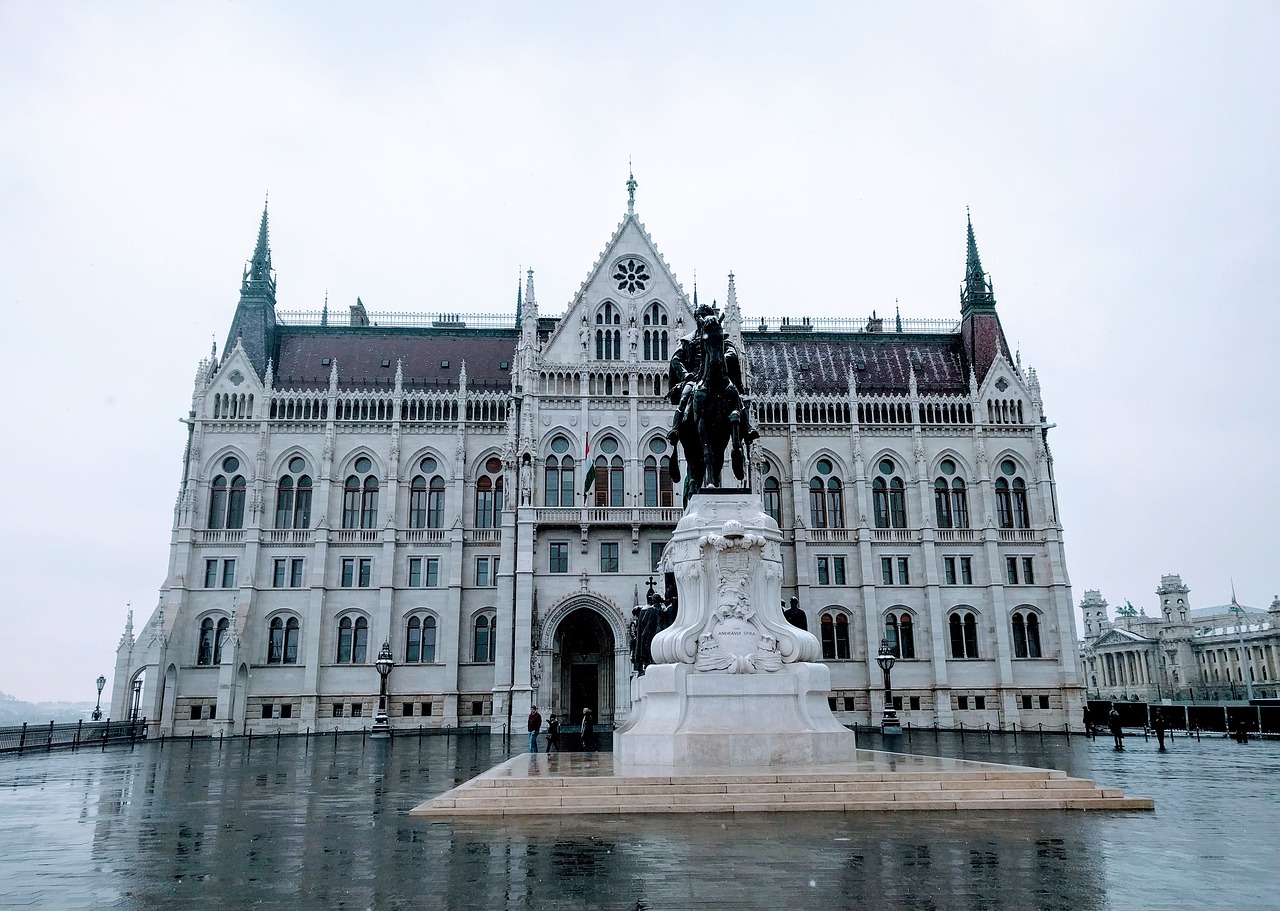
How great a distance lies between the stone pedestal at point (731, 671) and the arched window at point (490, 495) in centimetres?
3893

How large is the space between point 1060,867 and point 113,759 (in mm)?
33516

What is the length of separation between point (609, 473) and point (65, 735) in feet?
96.5

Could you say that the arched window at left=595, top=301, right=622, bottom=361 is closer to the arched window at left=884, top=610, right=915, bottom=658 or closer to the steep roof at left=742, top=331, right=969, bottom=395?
the steep roof at left=742, top=331, right=969, bottom=395

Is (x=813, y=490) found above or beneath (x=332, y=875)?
above

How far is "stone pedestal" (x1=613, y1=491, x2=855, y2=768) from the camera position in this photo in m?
16.5

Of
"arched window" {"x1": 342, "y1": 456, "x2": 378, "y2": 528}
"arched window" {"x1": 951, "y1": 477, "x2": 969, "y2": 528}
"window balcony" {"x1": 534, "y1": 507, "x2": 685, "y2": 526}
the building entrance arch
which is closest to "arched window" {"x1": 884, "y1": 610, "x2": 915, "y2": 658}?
"arched window" {"x1": 951, "y1": 477, "x2": 969, "y2": 528}

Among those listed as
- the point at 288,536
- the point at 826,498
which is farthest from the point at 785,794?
the point at 288,536

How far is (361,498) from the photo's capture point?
2210 inches

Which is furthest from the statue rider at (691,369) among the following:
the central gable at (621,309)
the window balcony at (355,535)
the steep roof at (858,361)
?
the steep roof at (858,361)

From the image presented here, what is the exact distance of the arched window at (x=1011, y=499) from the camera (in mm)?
58531

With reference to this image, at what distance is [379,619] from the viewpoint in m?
53.7

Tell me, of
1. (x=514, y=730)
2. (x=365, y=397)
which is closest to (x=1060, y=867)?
(x=514, y=730)

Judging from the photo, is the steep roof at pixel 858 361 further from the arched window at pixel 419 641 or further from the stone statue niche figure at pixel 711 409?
the stone statue niche figure at pixel 711 409

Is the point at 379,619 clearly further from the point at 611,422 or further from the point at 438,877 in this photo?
the point at 438,877
